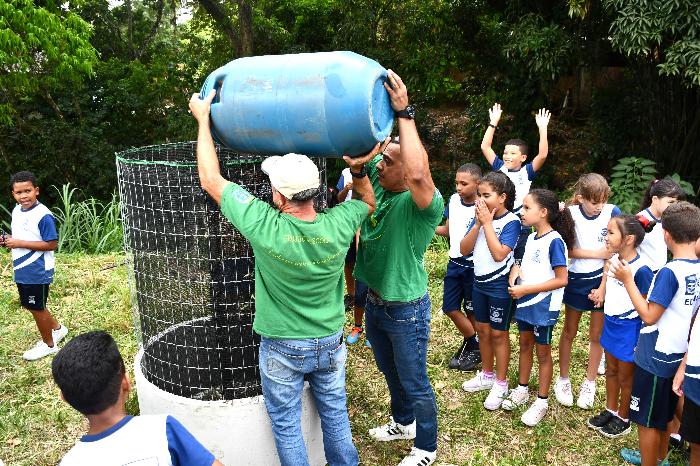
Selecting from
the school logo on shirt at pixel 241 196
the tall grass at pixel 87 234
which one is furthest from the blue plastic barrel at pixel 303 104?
the tall grass at pixel 87 234

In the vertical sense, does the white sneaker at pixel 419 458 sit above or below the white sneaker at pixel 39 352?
above

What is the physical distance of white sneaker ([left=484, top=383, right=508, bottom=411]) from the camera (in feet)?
12.6

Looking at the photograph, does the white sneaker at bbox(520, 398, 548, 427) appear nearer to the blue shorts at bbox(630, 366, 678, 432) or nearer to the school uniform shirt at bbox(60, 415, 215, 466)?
the blue shorts at bbox(630, 366, 678, 432)

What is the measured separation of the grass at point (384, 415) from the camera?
339 cm

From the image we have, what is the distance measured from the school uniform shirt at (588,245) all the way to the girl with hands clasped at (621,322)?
375 mm

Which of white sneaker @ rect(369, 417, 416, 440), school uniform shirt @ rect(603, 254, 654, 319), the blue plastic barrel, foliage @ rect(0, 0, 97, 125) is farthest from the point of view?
foliage @ rect(0, 0, 97, 125)

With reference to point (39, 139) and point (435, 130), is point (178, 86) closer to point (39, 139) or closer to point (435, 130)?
point (39, 139)

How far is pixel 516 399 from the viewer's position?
3842 millimetres

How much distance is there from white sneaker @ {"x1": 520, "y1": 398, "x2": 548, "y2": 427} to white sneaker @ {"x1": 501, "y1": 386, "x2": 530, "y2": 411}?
10 centimetres

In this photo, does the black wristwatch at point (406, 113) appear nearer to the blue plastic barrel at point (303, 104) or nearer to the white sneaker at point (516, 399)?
the blue plastic barrel at point (303, 104)

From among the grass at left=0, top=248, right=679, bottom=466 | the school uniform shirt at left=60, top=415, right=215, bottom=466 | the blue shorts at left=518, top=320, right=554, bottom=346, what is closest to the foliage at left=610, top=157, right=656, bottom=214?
the grass at left=0, top=248, right=679, bottom=466

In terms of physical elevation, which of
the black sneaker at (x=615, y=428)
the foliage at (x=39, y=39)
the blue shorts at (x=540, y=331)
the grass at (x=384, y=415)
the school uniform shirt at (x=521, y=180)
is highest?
the foliage at (x=39, y=39)

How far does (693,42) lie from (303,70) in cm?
626

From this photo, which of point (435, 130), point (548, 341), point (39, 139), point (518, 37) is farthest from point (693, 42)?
point (39, 139)
